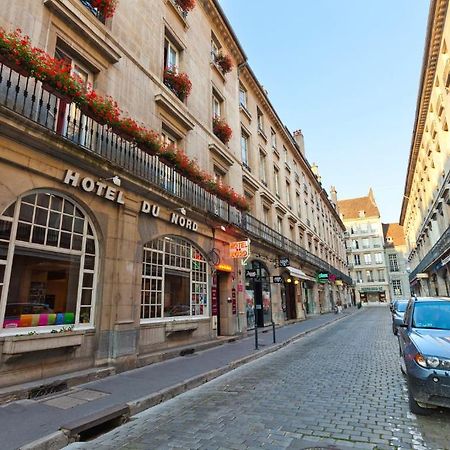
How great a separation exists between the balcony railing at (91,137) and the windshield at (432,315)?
23.0 feet

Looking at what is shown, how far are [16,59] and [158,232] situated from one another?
5.40 meters

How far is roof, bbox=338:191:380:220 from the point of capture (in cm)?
6738

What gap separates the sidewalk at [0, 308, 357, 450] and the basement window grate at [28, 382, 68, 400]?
200mm

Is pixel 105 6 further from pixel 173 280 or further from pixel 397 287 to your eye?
pixel 397 287

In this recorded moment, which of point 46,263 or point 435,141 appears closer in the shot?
point 46,263

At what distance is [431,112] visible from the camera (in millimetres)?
22828

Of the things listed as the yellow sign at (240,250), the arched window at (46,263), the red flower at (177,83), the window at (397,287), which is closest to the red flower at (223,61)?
the red flower at (177,83)

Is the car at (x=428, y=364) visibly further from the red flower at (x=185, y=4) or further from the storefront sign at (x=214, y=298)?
the red flower at (x=185, y=4)

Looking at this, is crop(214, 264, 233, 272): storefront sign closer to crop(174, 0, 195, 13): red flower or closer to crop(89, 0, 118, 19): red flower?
crop(89, 0, 118, 19): red flower

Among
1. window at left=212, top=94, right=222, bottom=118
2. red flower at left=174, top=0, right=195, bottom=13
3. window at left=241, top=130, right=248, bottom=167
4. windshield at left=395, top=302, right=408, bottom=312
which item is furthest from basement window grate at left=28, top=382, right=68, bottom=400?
window at left=241, top=130, right=248, bottom=167

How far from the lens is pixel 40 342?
238 inches

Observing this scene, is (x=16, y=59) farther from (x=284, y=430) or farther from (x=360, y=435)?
(x=360, y=435)

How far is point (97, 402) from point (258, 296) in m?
13.5

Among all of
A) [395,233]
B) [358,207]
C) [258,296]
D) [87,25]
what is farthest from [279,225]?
[395,233]
